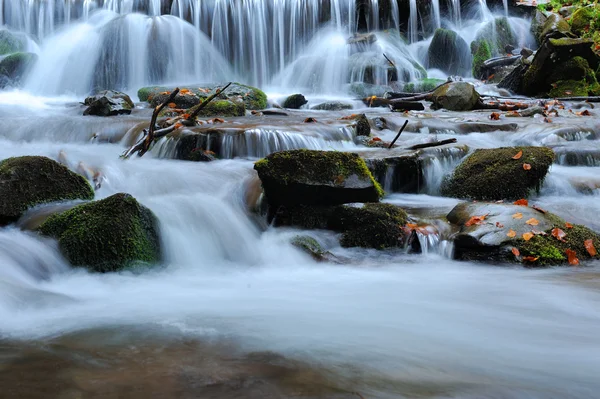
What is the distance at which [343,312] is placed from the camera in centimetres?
310

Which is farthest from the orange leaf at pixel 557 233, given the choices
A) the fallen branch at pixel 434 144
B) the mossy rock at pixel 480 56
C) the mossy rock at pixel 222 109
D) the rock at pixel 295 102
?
the mossy rock at pixel 480 56

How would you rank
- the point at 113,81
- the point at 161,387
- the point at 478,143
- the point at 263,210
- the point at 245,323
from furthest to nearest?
the point at 113,81
the point at 478,143
the point at 263,210
the point at 245,323
the point at 161,387

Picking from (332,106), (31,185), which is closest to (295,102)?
(332,106)

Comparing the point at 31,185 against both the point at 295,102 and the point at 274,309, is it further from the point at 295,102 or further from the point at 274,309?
the point at 295,102

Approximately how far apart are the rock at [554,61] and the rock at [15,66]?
47.7 ft

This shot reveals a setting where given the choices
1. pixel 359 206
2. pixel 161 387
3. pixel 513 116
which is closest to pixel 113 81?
pixel 513 116

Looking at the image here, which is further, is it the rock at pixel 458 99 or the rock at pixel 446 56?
the rock at pixel 446 56

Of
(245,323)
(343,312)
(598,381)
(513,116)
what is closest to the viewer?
(598,381)

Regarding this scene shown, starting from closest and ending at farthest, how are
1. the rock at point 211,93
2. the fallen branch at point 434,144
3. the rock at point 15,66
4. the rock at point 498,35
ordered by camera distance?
the fallen branch at point 434,144
the rock at point 211,93
the rock at point 15,66
the rock at point 498,35

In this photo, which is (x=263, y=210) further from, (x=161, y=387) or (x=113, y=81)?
(x=113, y=81)

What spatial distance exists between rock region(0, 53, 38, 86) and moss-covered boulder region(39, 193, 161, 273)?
12.9 m

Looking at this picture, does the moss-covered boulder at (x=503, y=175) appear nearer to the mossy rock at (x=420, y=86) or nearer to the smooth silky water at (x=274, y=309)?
the smooth silky water at (x=274, y=309)

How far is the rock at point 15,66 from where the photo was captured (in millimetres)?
14836

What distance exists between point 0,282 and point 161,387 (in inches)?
71.1
